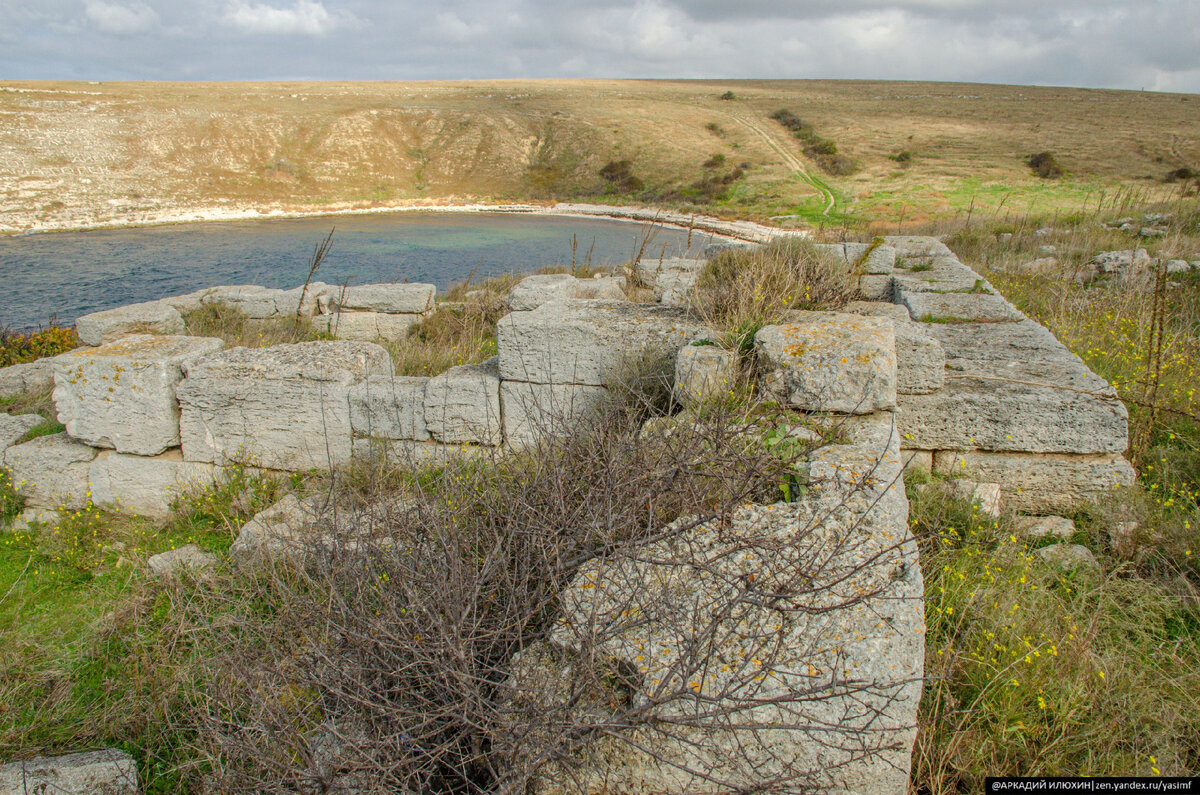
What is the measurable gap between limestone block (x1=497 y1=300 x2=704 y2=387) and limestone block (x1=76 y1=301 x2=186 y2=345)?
4.86 meters

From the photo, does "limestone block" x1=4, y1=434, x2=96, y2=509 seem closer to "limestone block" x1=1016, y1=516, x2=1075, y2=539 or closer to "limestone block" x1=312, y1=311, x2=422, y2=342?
"limestone block" x1=312, y1=311, x2=422, y2=342

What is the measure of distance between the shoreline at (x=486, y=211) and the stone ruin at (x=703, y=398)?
19193 millimetres

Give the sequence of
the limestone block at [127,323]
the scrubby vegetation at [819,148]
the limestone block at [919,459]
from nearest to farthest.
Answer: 1. the limestone block at [919,459]
2. the limestone block at [127,323]
3. the scrubby vegetation at [819,148]

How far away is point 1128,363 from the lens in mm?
4918

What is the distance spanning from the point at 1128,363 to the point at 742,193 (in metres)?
30.1

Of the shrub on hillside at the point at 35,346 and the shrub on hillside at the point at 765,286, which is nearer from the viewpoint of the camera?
the shrub on hillside at the point at 765,286

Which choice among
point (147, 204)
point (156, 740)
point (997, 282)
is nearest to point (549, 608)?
point (156, 740)

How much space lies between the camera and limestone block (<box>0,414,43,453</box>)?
17.0 ft

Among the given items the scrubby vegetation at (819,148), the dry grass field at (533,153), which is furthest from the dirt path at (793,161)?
the scrubby vegetation at (819,148)

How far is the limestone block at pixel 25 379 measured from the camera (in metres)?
6.62

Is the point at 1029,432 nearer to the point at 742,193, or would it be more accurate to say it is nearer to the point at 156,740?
the point at 156,740

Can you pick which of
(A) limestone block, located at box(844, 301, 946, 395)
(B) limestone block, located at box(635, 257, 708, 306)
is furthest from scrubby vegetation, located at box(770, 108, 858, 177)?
(A) limestone block, located at box(844, 301, 946, 395)

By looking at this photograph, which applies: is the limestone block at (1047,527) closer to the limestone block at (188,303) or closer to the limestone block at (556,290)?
the limestone block at (556,290)

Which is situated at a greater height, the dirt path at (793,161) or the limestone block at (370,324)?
the dirt path at (793,161)
